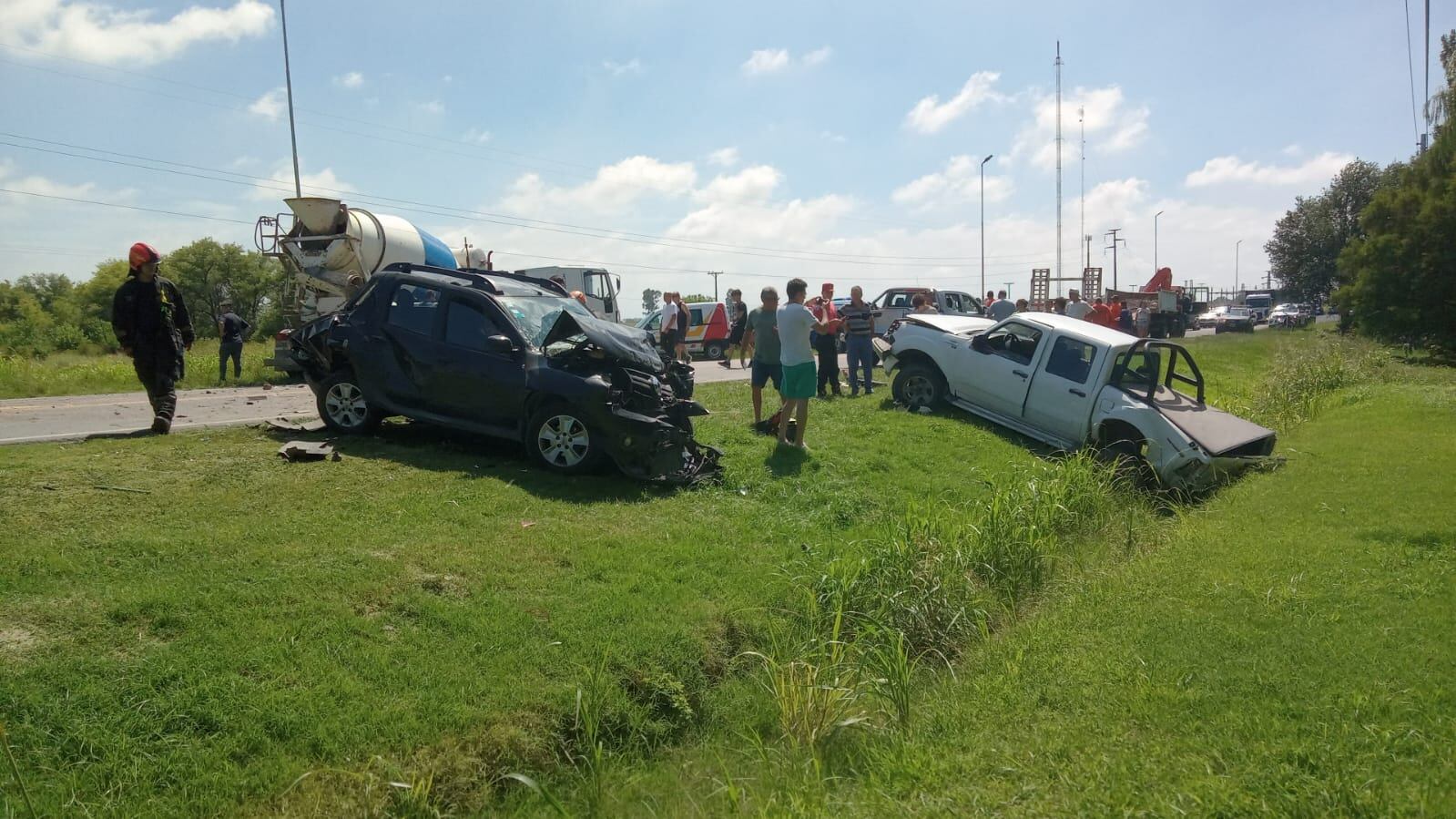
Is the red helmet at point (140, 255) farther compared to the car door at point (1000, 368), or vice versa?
the car door at point (1000, 368)

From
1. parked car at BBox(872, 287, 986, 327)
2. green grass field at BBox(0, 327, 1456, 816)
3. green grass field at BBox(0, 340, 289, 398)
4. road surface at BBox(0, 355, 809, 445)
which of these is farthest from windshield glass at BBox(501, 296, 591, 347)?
parked car at BBox(872, 287, 986, 327)

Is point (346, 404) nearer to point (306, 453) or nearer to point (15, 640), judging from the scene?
point (306, 453)

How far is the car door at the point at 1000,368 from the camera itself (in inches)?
476

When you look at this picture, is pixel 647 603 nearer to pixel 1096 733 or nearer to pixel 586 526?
pixel 586 526

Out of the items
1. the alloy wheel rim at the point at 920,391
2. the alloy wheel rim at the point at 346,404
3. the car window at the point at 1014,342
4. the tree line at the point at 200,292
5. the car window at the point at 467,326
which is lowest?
the alloy wheel rim at the point at 920,391

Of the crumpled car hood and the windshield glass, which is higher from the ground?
the windshield glass

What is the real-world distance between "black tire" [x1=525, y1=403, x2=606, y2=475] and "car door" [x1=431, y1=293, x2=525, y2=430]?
0.29 metres

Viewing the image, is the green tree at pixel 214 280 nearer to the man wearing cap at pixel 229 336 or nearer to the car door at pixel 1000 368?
the man wearing cap at pixel 229 336

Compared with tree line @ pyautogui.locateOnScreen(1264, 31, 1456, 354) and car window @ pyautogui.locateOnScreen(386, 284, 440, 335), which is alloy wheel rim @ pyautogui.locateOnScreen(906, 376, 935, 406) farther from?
tree line @ pyautogui.locateOnScreen(1264, 31, 1456, 354)

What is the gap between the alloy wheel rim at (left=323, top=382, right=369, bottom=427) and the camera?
30.0 feet

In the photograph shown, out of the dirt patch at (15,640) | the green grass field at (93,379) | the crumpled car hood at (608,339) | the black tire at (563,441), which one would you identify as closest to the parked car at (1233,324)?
the green grass field at (93,379)

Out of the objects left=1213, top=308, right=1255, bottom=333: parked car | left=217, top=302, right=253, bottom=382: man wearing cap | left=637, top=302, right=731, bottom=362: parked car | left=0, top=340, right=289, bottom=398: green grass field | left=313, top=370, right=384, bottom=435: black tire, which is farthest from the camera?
left=1213, top=308, right=1255, bottom=333: parked car

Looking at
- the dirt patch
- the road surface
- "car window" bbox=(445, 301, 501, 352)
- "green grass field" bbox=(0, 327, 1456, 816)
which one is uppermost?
"car window" bbox=(445, 301, 501, 352)

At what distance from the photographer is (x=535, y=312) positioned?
916 cm
